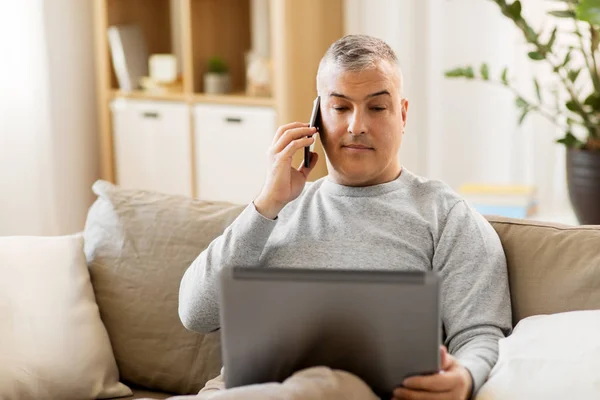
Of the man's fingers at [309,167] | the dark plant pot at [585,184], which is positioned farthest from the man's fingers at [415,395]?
the dark plant pot at [585,184]

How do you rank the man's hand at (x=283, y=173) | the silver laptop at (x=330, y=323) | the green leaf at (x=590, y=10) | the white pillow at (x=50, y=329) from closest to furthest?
the silver laptop at (x=330, y=323) → the man's hand at (x=283, y=173) → the white pillow at (x=50, y=329) → the green leaf at (x=590, y=10)

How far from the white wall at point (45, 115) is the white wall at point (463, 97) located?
1.16 m

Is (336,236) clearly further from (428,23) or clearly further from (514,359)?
(428,23)

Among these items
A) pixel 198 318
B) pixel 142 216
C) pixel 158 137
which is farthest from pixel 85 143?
pixel 198 318

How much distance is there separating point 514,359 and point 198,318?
615 millimetres

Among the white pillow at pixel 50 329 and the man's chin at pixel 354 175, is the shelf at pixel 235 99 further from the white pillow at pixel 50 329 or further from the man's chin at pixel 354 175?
the man's chin at pixel 354 175

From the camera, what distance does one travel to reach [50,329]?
6.50ft

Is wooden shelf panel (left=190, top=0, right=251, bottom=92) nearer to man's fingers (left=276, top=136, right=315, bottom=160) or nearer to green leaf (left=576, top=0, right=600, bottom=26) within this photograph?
green leaf (left=576, top=0, right=600, bottom=26)

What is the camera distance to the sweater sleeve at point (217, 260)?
1.79m

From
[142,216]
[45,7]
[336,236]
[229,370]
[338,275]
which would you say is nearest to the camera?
[338,275]

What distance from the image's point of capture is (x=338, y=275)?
1.37 meters

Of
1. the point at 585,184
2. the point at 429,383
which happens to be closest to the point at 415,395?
the point at 429,383

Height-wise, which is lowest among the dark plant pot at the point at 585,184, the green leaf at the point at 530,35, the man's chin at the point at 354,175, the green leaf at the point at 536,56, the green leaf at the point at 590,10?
the dark plant pot at the point at 585,184

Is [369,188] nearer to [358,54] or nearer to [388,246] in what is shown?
[388,246]
